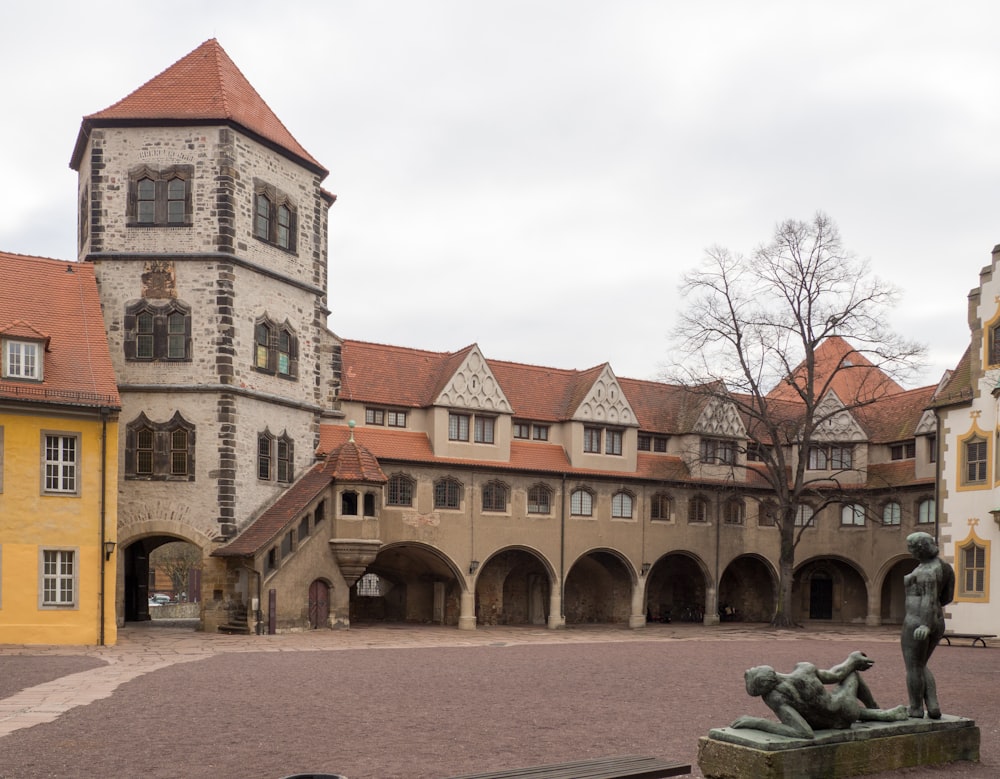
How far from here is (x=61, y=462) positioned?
28.3 m

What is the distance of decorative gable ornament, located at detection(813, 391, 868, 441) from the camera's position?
153ft

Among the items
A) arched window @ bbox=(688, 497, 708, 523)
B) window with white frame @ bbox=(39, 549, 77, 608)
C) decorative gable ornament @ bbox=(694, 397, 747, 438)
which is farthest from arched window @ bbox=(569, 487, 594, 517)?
window with white frame @ bbox=(39, 549, 77, 608)

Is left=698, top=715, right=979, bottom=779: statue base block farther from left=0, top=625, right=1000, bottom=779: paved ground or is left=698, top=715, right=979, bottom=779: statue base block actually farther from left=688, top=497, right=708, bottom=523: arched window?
left=688, top=497, right=708, bottom=523: arched window

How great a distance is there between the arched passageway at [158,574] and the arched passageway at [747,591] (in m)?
22.3

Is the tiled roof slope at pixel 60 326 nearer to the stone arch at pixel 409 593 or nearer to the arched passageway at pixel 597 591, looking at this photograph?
the stone arch at pixel 409 593

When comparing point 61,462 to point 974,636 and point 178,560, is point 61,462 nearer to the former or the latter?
point 974,636

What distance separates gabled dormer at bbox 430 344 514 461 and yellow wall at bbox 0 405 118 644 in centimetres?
1306

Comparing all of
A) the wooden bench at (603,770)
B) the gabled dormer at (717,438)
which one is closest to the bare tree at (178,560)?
the gabled dormer at (717,438)

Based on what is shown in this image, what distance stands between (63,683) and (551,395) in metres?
27.0

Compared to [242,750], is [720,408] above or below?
above

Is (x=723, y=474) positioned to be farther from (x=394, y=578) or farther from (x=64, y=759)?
(x=64, y=759)

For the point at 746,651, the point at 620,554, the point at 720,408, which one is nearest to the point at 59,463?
the point at 746,651

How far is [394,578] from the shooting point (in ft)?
135

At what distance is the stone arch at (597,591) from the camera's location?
43.2 metres
